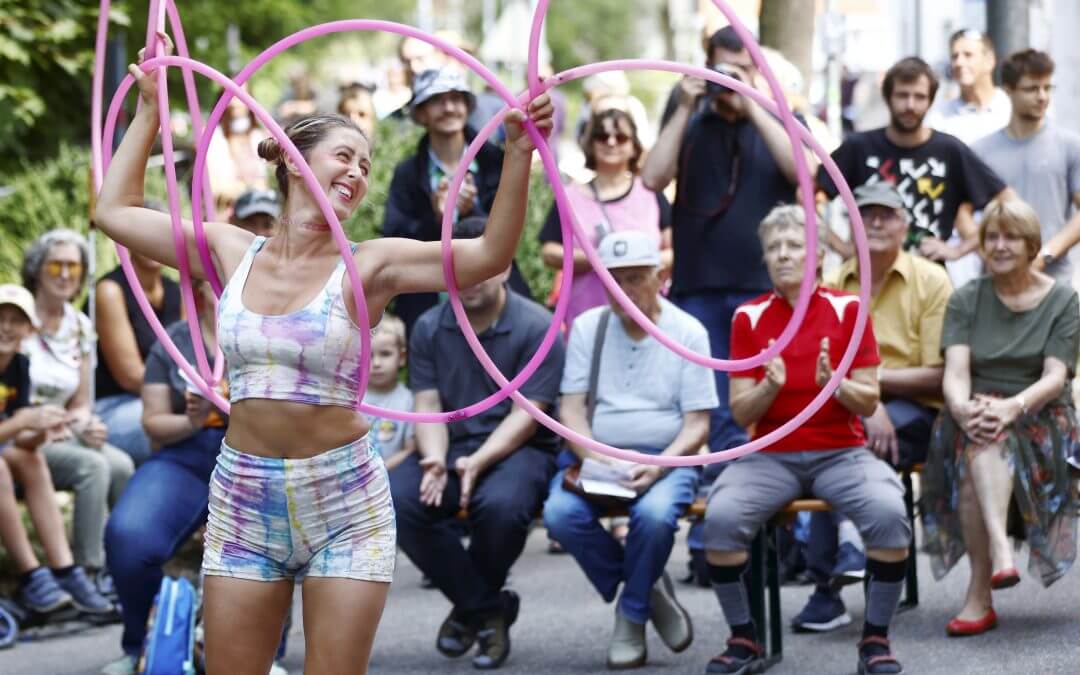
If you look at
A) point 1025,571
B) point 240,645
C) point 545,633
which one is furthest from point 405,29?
point 1025,571

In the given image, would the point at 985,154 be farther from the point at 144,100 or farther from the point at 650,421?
the point at 144,100

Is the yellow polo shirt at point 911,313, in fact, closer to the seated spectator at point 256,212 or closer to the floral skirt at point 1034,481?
→ the floral skirt at point 1034,481

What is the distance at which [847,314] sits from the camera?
22.8 ft

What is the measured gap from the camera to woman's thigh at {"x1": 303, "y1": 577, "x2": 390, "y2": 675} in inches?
176

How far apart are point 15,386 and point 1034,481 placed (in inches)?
185

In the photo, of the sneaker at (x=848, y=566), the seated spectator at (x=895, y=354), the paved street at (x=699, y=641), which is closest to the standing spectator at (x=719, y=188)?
the seated spectator at (x=895, y=354)

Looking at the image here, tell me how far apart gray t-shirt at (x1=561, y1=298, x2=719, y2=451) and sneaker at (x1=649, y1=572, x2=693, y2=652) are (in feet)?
2.03

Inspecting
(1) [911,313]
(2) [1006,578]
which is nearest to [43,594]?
(1) [911,313]

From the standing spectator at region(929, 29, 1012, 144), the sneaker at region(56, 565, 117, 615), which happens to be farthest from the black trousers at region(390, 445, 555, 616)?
the standing spectator at region(929, 29, 1012, 144)

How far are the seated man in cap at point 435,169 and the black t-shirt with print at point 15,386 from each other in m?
1.89

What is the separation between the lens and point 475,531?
24.0 ft

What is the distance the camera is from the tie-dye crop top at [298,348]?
4559 mm

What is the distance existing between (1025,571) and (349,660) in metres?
4.82

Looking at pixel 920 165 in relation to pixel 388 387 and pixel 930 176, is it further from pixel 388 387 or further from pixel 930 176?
pixel 388 387
